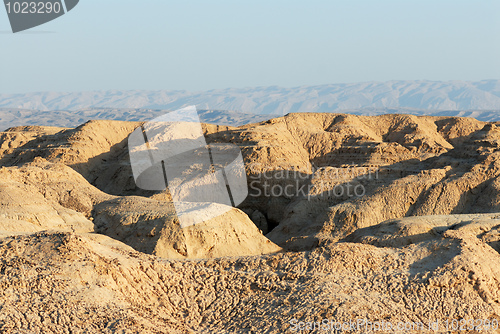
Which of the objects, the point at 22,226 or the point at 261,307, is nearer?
the point at 261,307

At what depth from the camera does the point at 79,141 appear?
1505 inches

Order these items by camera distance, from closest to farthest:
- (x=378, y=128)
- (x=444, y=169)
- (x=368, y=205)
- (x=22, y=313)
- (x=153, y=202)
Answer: (x=22, y=313) → (x=153, y=202) → (x=368, y=205) → (x=444, y=169) → (x=378, y=128)

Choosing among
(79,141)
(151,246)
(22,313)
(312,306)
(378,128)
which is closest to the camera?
(22,313)

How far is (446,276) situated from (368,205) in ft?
38.6

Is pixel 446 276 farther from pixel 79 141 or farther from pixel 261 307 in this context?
pixel 79 141

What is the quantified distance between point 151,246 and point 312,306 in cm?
741

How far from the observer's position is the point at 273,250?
64.5 feet

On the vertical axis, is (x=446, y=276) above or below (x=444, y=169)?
above

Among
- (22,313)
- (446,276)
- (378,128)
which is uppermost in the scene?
(22,313)

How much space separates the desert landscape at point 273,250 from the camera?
10648 millimetres

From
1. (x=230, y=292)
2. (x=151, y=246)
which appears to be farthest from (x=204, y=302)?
(x=151, y=246)

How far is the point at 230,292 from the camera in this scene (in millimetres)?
11656

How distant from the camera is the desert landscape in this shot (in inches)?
419

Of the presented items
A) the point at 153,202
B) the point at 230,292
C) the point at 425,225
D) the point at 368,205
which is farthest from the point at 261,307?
the point at 368,205
